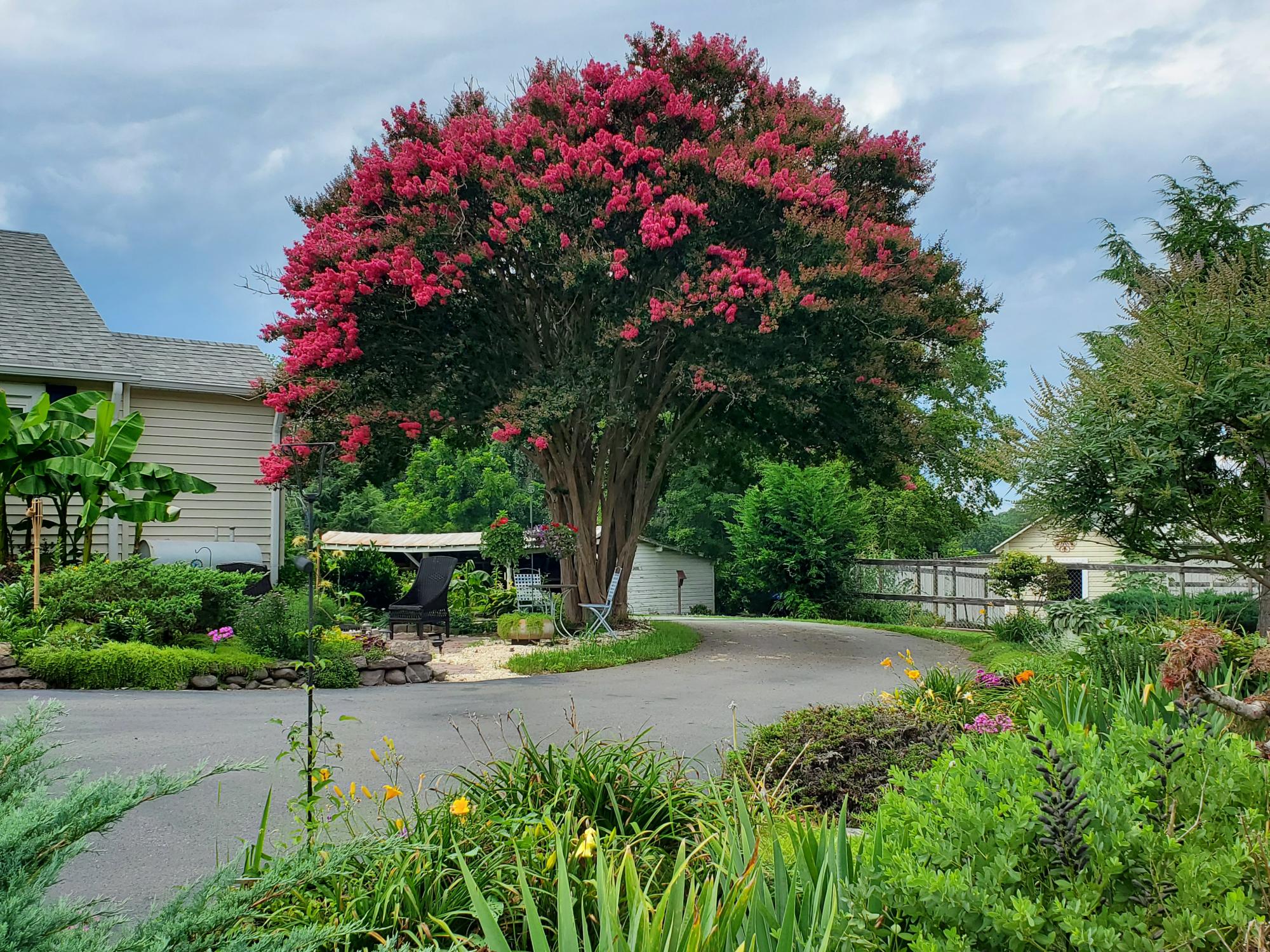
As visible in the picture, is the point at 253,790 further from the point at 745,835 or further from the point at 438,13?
the point at 438,13

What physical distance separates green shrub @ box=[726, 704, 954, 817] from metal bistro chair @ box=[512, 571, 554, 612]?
34.7ft

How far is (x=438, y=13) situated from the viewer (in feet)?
26.9

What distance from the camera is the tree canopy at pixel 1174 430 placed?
8.93 m

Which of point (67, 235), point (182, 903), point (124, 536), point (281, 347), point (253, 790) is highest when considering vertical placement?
point (67, 235)

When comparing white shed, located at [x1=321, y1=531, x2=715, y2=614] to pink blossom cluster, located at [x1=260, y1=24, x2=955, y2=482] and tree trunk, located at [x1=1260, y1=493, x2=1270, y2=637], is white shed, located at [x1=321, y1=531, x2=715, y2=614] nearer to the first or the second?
pink blossom cluster, located at [x1=260, y1=24, x2=955, y2=482]

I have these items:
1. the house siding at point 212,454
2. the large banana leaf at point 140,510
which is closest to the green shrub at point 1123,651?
the large banana leaf at point 140,510

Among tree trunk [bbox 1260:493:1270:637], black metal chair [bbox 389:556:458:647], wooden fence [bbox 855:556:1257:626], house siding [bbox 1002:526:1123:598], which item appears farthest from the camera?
house siding [bbox 1002:526:1123:598]

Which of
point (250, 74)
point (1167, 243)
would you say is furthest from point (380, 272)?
point (1167, 243)

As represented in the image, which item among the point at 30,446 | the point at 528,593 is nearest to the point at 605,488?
the point at 528,593

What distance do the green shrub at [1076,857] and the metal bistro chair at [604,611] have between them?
10.7 m

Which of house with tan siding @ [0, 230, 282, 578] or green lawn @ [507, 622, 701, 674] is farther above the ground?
house with tan siding @ [0, 230, 282, 578]

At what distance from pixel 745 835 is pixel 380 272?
11.6 m

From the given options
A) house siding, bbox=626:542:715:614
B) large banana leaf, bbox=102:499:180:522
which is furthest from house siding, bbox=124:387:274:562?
house siding, bbox=626:542:715:614

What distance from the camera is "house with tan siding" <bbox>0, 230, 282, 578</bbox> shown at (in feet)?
48.0
